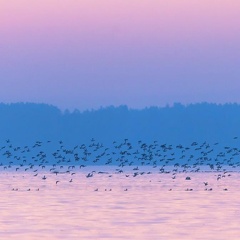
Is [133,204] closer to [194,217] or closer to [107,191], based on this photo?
[194,217]

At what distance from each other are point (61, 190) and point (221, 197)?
1216 cm

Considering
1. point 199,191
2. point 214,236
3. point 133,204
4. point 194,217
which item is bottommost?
point 214,236

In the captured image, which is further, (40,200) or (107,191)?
(107,191)

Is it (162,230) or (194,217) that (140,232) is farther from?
(194,217)

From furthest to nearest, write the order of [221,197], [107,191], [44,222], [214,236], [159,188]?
[159,188] → [107,191] → [221,197] → [44,222] → [214,236]

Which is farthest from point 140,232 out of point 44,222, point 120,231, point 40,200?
point 40,200

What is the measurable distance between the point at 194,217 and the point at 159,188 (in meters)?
24.2

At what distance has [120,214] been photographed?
4431 centimetres

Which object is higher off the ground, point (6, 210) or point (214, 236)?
point (6, 210)

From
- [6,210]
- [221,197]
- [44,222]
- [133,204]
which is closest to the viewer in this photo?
[44,222]

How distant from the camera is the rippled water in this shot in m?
37.1

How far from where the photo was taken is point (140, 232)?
→ 123 ft

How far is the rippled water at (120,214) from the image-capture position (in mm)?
37062

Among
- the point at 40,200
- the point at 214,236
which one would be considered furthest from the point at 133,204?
the point at 214,236
